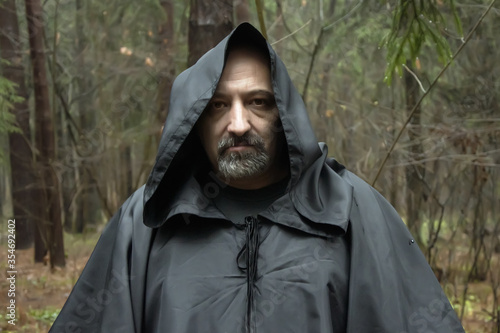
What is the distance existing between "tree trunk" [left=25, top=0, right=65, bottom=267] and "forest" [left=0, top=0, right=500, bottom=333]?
0.02 m

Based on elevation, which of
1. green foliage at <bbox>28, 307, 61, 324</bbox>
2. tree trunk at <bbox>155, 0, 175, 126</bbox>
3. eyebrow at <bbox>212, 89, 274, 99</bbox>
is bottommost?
green foliage at <bbox>28, 307, 61, 324</bbox>

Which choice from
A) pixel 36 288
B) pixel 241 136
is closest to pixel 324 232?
pixel 241 136

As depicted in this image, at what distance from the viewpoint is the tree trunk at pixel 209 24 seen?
15.5ft

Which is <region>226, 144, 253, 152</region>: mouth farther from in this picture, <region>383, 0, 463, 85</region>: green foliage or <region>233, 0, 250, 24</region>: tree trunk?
<region>233, 0, 250, 24</region>: tree trunk

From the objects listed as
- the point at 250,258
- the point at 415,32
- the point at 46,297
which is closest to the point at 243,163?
the point at 250,258

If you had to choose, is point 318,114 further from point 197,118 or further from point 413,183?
point 197,118

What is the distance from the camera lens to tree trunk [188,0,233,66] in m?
4.72

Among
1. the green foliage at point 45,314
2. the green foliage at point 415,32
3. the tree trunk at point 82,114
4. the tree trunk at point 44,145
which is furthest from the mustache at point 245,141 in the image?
the tree trunk at point 82,114

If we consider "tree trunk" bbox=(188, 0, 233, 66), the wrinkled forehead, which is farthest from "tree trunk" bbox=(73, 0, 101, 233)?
the wrinkled forehead

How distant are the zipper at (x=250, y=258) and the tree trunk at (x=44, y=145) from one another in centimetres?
746

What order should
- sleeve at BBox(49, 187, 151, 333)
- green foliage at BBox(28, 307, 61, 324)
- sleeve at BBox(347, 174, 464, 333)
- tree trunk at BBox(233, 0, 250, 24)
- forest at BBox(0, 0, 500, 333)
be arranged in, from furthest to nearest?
1. tree trunk at BBox(233, 0, 250, 24)
2. green foliage at BBox(28, 307, 61, 324)
3. forest at BBox(0, 0, 500, 333)
4. sleeve at BBox(49, 187, 151, 333)
5. sleeve at BBox(347, 174, 464, 333)

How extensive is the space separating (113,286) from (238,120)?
2.99 feet

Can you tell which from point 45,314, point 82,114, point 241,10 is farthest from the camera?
point 82,114

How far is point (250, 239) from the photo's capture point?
2.59 m
